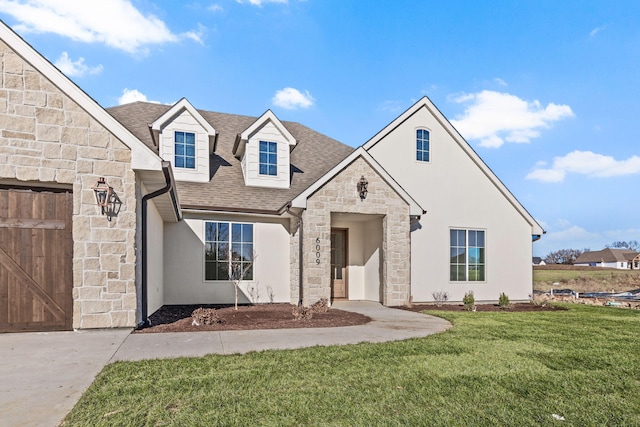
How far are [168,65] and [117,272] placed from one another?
5.75 metres

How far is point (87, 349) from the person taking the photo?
20.1ft

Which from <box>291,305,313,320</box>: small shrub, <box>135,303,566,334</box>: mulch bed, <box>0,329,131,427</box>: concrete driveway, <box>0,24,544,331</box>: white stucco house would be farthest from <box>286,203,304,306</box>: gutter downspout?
<box>0,329,131,427</box>: concrete driveway

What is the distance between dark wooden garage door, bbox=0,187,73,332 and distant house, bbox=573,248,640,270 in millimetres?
90688

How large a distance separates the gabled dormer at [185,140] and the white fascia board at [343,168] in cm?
393

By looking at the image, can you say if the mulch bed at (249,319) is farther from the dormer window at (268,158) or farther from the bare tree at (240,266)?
the dormer window at (268,158)

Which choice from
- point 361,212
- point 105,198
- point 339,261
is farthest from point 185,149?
point 339,261

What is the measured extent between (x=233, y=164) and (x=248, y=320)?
7.22 m

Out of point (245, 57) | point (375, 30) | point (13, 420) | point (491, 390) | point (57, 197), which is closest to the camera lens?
point (13, 420)

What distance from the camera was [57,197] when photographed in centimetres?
755

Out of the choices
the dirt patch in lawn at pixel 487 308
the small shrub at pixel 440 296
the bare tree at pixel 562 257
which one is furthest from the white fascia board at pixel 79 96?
the bare tree at pixel 562 257

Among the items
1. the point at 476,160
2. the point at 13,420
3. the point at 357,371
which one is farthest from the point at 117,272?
the point at 476,160

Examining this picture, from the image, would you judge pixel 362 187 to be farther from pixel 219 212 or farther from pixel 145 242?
pixel 145 242

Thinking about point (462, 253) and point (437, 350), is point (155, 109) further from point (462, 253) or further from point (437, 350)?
point (437, 350)

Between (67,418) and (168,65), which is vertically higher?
(168,65)
